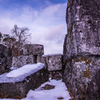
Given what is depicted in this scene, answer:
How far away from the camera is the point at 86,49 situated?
6.83ft

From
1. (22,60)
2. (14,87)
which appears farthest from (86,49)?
(22,60)

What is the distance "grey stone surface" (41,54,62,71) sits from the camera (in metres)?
4.14

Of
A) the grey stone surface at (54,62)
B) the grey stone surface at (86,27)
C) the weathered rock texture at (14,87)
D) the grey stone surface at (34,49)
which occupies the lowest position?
the weathered rock texture at (14,87)

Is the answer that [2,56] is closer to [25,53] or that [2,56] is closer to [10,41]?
[25,53]

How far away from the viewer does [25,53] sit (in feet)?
17.7

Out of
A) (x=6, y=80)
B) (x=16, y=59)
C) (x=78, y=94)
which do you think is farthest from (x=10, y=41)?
(x=78, y=94)

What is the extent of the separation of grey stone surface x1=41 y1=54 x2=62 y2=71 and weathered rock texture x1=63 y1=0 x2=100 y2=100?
1.97 m

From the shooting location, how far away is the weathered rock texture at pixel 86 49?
78.7 inches

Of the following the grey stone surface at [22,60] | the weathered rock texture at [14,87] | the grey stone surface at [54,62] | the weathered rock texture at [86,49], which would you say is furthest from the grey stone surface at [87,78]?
the grey stone surface at [22,60]

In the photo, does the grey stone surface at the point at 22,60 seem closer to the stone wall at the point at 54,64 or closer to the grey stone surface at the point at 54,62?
the stone wall at the point at 54,64

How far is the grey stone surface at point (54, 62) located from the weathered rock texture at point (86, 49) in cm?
197

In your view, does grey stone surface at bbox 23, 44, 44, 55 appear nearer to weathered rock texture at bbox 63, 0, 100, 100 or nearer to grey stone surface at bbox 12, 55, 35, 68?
grey stone surface at bbox 12, 55, 35, 68

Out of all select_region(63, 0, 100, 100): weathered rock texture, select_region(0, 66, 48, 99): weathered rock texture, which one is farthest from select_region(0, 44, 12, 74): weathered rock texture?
select_region(63, 0, 100, 100): weathered rock texture

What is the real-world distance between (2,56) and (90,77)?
11.2 feet
